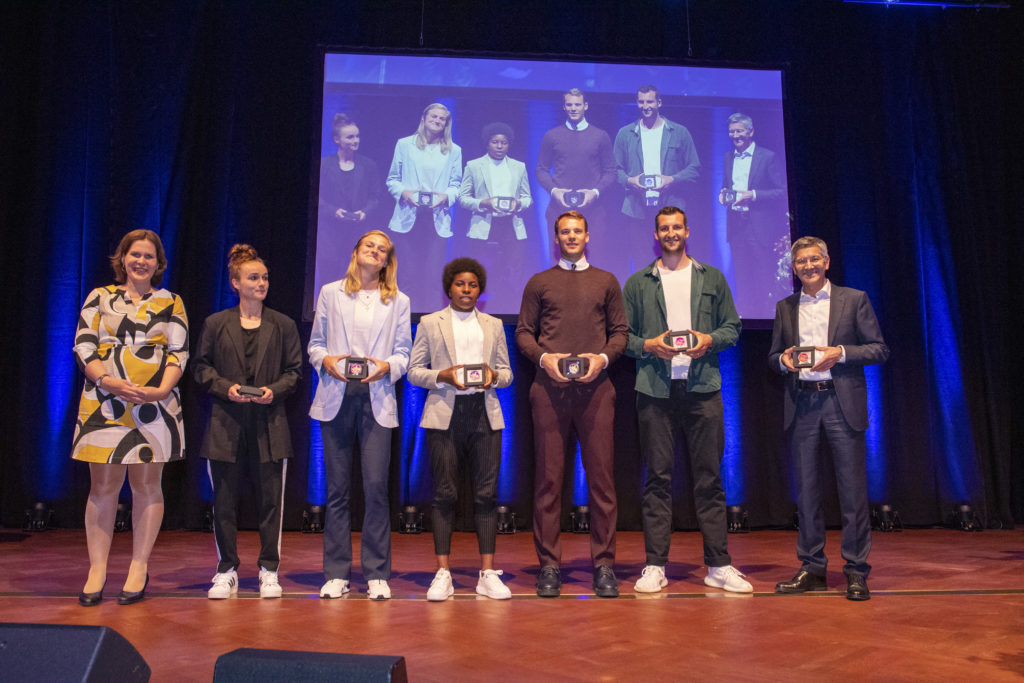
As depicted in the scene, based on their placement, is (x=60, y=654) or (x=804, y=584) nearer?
(x=60, y=654)

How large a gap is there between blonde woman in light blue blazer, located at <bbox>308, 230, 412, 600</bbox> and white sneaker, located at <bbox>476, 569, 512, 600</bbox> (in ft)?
1.37

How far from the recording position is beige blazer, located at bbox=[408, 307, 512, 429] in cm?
342

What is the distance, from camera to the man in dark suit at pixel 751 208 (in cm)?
534

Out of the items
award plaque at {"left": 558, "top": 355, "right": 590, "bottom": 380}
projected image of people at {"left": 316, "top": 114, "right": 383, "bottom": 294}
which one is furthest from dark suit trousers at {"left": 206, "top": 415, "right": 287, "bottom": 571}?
projected image of people at {"left": 316, "top": 114, "right": 383, "bottom": 294}

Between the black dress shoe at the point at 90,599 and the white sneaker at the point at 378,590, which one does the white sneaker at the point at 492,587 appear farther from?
the black dress shoe at the point at 90,599

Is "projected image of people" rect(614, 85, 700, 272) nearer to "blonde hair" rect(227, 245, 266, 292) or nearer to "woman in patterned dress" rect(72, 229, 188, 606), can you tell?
"blonde hair" rect(227, 245, 266, 292)

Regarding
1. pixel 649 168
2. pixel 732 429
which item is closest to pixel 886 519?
pixel 732 429

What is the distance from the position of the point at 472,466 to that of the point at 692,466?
40.9 inches

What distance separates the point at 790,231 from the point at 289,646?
14.4 feet

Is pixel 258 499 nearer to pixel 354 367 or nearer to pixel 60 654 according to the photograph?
pixel 354 367

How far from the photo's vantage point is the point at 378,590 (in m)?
3.25

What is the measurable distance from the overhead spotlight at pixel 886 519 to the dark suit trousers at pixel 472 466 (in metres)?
3.44

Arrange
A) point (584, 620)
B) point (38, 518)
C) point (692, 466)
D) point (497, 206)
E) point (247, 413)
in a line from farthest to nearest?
point (497, 206) → point (38, 518) → point (692, 466) → point (247, 413) → point (584, 620)

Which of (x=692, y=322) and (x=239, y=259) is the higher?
(x=239, y=259)
